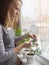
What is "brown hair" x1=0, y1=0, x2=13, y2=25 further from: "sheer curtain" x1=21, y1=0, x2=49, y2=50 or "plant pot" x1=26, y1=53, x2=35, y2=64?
"sheer curtain" x1=21, y1=0, x2=49, y2=50

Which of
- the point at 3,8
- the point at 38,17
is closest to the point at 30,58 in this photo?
the point at 3,8

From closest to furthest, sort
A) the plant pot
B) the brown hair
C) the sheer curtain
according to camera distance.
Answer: the brown hair, the plant pot, the sheer curtain

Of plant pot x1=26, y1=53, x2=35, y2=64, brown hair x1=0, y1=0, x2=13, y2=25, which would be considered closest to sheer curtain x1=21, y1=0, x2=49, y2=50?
plant pot x1=26, y1=53, x2=35, y2=64

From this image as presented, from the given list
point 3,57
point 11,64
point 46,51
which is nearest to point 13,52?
point 3,57

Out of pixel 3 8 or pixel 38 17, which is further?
pixel 38 17

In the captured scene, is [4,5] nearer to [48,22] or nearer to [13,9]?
[13,9]

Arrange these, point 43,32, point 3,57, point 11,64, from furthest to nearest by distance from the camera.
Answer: point 43,32 → point 11,64 → point 3,57

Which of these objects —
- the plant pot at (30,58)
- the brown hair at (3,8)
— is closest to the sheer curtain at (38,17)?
the plant pot at (30,58)

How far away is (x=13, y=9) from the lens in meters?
1.37

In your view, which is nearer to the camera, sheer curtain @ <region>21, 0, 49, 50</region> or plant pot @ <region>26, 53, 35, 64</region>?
plant pot @ <region>26, 53, 35, 64</region>

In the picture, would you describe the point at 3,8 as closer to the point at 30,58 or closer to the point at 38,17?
the point at 30,58

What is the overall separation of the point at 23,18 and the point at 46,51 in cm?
67

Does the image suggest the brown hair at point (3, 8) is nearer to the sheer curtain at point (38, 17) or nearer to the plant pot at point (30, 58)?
the plant pot at point (30, 58)

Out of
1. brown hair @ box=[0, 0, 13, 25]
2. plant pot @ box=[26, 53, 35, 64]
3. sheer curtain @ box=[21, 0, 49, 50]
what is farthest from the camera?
sheer curtain @ box=[21, 0, 49, 50]
